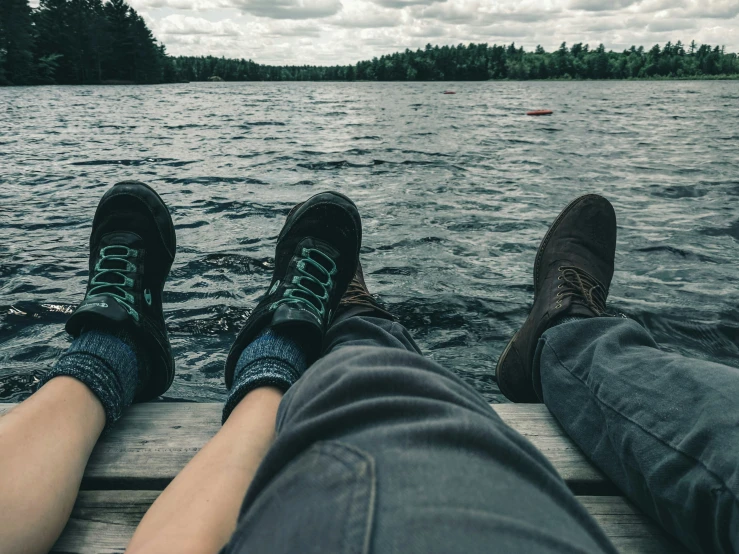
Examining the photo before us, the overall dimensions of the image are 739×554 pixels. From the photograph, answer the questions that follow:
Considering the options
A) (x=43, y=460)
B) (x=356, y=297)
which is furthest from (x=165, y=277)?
(x=43, y=460)

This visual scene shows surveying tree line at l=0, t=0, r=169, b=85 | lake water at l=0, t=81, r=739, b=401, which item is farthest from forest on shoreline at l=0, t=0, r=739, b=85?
lake water at l=0, t=81, r=739, b=401

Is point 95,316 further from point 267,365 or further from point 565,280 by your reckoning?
point 565,280

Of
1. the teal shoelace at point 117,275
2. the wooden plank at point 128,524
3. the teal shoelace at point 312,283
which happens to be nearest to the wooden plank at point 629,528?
the wooden plank at point 128,524

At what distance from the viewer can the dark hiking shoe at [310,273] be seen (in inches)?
59.6

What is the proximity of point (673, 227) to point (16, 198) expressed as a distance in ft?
20.6

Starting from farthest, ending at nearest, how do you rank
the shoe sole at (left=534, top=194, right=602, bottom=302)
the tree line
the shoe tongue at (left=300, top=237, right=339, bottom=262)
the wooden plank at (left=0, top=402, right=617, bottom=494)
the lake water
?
the tree line
the lake water
the shoe sole at (left=534, top=194, right=602, bottom=302)
the shoe tongue at (left=300, top=237, right=339, bottom=262)
the wooden plank at (left=0, top=402, right=617, bottom=494)

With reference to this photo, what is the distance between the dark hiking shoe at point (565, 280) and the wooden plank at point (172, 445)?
0.24 meters

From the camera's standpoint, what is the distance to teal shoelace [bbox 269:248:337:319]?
1.68 meters

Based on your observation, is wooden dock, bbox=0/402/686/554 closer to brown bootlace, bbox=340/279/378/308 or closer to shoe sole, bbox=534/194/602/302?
brown bootlace, bbox=340/279/378/308

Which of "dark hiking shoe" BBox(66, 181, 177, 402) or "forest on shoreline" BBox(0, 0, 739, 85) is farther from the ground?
"forest on shoreline" BBox(0, 0, 739, 85)

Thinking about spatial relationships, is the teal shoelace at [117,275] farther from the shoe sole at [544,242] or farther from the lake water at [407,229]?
the shoe sole at [544,242]

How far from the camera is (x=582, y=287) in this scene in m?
1.88

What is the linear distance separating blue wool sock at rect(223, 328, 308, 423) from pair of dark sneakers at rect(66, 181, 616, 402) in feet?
0.16

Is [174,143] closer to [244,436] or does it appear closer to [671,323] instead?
[671,323]
